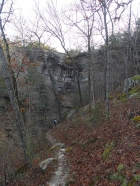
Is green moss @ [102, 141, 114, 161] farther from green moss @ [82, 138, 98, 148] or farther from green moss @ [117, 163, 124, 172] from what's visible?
green moss @ [82, 138, 98, 148]

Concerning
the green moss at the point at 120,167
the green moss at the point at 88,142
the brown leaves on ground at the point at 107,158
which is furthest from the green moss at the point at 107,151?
the green moss at the point at 88,142

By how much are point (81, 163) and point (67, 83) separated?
27.5 m

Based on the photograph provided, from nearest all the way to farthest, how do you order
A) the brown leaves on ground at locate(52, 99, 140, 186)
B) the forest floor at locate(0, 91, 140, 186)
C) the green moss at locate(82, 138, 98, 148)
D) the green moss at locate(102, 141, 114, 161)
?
the forest floor at locate(0, 91, 140, 186) → the brown leaves on ground at locate(52, 99, 140, 186) → the green moss at locate(102, 141, 114, 161) → the green moss at locate(82, 138, 98, 148)

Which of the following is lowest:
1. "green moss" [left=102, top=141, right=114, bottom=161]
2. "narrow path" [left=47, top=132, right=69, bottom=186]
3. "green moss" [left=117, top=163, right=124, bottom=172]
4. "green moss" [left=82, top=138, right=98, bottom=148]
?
"narrow path" [left=47, top=132, right=69, bottom=186]

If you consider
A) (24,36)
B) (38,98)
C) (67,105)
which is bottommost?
(67,105)

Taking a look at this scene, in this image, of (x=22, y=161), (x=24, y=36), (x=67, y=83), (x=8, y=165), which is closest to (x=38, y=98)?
(x=67, y=83)

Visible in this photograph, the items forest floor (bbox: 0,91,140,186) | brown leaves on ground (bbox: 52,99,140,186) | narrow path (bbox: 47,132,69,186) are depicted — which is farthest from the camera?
narrow path (bbox: 47,132,69,186)

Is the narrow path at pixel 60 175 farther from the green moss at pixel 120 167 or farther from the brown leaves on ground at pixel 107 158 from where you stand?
the green moss at pixel 120 167

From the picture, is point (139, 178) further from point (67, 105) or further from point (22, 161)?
point (67, 105)

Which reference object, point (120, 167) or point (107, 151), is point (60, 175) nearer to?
point (107, 151)

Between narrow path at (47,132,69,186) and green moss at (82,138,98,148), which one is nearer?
narrow path at (47,132,69,186)

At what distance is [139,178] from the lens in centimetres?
388

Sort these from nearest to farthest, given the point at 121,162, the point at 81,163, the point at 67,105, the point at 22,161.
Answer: the point at 121,162 < the point at 81,163 < the point at 22,161 < the point at 67,105

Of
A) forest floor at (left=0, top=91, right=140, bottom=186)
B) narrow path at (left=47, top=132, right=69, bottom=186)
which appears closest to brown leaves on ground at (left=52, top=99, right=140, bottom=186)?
forest floor at (left=0, top=91, right=140, bottom=186)
